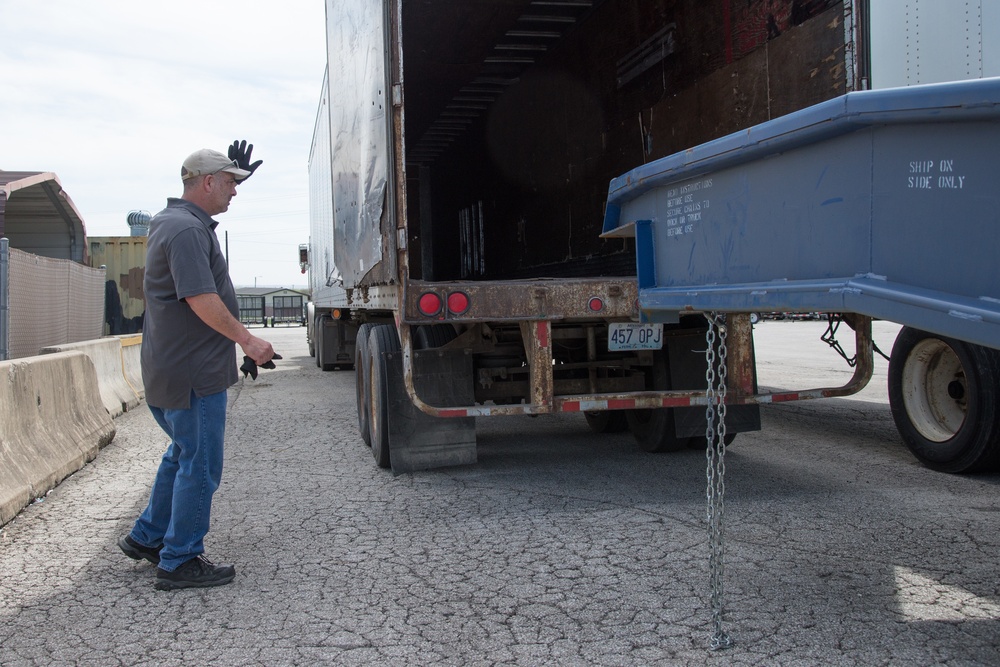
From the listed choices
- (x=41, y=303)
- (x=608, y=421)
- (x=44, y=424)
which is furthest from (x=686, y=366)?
(x=41, y=303)

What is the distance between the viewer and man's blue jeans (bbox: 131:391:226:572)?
3.74m

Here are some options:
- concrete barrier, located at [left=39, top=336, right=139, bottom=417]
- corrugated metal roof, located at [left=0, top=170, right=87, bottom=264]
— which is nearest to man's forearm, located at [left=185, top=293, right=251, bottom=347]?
concrete barrier, located at [left=39, top=336, right=139, bottom=417]

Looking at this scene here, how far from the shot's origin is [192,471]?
3.76 m

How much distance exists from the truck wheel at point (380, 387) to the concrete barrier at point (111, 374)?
4.15 metres

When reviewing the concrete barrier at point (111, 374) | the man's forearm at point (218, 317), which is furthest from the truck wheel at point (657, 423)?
the concrete barrier at point (111, 374)

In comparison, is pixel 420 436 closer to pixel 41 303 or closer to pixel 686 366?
pixel 686 366

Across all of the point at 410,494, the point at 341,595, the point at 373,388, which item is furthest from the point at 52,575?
the point at 373,388

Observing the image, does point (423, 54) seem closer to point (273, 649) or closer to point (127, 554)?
point (127, 554)

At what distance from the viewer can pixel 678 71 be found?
6.81 meters

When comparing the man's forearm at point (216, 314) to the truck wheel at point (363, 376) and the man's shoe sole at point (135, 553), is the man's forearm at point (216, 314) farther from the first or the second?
the truck wheel at point (363, 376)

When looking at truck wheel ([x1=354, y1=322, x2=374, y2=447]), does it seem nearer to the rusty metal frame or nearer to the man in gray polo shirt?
the rusty metal frame

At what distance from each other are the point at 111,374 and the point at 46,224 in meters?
11.8

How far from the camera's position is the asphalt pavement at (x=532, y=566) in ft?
10.1

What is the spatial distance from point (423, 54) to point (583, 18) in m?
1.98
